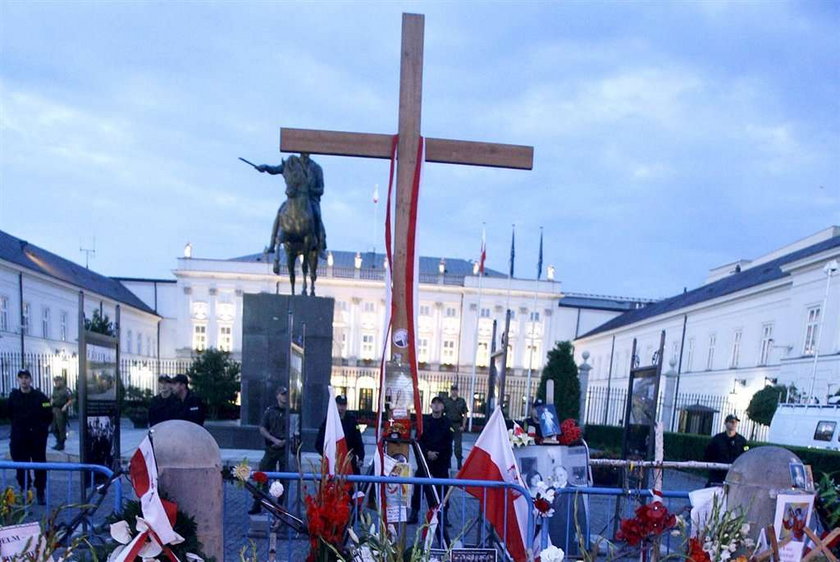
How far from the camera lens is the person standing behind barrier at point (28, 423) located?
828cm

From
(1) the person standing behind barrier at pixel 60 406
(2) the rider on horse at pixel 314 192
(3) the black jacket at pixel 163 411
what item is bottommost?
(1) the person standing behind barrier at pixel 60 406

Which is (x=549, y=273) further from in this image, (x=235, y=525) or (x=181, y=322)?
(x=235, y=525)

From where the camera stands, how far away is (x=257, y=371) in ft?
36.7

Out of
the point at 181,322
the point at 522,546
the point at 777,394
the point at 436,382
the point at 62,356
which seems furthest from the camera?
→ the point at 181,322

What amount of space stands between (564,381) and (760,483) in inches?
1018

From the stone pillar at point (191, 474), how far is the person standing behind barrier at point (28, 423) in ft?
20.2

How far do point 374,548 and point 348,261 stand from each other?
68544mm

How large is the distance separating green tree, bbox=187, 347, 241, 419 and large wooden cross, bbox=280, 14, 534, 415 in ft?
81.8

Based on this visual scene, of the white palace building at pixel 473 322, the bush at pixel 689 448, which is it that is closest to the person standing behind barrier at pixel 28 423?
the bush at pixel 689 448

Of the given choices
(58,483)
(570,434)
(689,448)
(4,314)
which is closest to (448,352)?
(4,314)

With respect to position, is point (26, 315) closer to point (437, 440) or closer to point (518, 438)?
point (437, 440)

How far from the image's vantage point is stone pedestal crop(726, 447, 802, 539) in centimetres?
364

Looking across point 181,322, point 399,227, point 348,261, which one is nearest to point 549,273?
point 348,261

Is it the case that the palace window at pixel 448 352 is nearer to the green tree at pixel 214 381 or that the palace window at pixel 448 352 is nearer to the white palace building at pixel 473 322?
the white palace building at pixel 473 322
